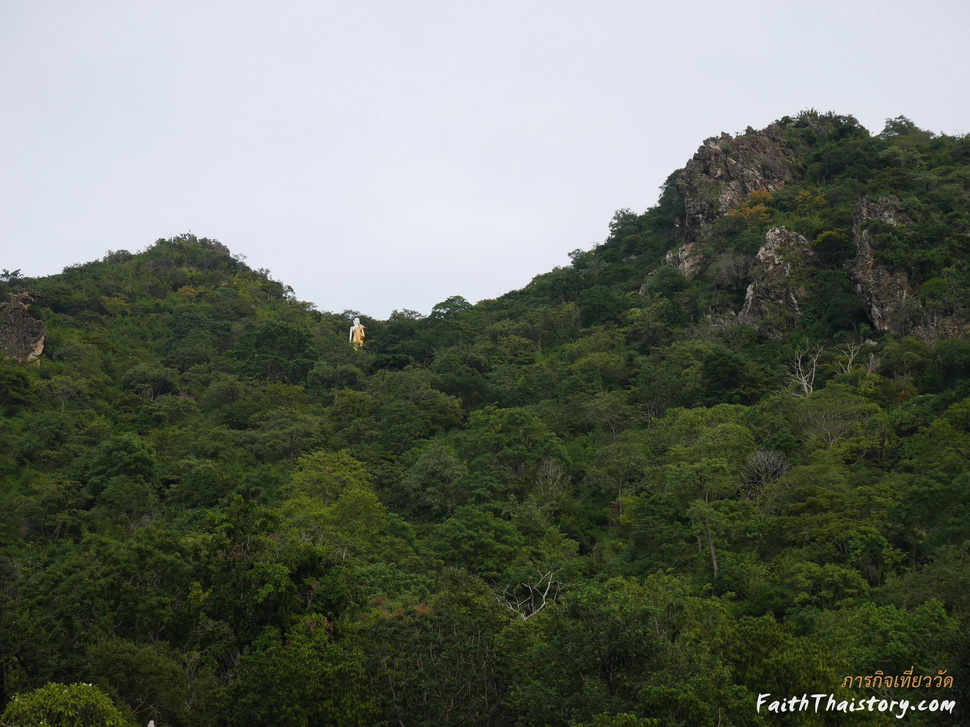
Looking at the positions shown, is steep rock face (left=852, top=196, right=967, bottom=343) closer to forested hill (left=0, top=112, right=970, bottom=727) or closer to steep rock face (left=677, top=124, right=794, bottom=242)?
forested hill (left=0, top=112, right=970, bottom=727)

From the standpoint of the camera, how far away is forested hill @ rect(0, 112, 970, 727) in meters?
14.3

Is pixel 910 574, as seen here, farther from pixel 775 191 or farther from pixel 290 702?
pixel 775 191

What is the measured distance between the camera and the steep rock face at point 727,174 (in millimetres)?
51844

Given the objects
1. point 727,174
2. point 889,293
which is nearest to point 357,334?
point 727,174

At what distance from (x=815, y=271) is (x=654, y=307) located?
7665 millimetres

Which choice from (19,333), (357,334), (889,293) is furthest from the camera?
(357,334)

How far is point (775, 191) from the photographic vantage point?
52219 millimetres

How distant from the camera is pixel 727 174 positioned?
53688 mm

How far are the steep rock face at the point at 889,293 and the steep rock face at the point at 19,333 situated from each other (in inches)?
1539

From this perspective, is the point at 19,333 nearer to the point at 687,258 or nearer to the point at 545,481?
the point at 545,481

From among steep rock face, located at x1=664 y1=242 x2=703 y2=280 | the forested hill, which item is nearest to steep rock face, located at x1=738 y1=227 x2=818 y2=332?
the forested hill

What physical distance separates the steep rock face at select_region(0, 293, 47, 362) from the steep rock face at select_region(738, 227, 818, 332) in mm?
34373

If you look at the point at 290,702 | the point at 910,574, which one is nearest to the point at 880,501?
the point at 910,574

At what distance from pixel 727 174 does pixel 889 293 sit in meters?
19.0
